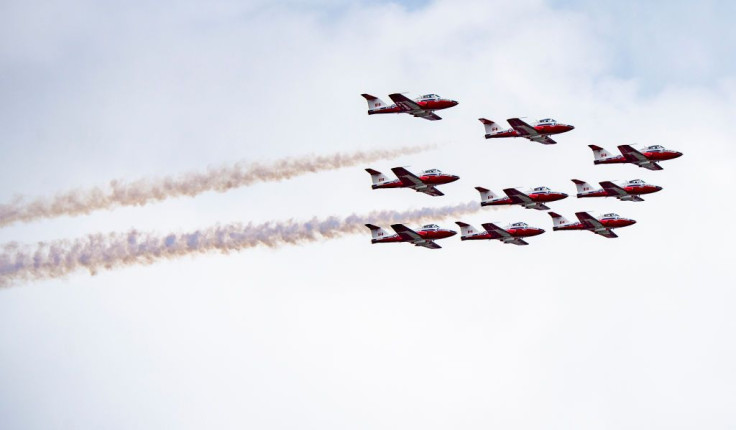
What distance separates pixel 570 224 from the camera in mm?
166125

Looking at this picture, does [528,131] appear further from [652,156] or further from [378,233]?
[378,233]

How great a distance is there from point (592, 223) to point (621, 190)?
486 centimetres

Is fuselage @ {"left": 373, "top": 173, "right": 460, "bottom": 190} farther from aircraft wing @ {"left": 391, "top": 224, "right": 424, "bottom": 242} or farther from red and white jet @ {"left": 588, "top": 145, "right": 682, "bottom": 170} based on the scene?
red and white jet @ {"left": 588, "top": 145, "right": 682, "bottom": 170}

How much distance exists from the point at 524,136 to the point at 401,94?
597 inches

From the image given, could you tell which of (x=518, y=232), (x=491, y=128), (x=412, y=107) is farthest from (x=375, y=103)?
A: (x=518, y=232)

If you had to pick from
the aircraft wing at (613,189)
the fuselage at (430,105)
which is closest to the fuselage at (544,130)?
the fuselage at (430,105)

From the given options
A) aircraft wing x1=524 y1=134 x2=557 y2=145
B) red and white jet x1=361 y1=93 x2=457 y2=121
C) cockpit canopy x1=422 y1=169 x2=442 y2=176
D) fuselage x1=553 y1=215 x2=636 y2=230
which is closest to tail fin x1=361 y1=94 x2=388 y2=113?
red and white jet x1=361 y1=93 x2=457 y2=121

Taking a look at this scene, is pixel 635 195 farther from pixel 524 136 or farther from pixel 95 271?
pixel 95 271

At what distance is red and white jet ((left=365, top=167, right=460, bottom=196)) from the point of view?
157500mm

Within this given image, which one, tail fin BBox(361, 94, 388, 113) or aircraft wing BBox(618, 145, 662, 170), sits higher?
tail fin BBox(361, 94, 388, 113)

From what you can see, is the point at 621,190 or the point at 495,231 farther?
the point at 495,231

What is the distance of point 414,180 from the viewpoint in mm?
157875

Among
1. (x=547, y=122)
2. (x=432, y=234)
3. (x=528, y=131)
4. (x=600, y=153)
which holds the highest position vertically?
(x=547, y=122)

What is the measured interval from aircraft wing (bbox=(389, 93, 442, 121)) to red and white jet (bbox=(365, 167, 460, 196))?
227 inches
